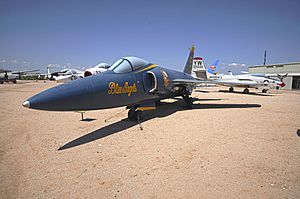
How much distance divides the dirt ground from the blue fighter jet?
102 cm

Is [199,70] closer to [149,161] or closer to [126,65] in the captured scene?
A: [126,65]

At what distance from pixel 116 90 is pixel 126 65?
1215mm

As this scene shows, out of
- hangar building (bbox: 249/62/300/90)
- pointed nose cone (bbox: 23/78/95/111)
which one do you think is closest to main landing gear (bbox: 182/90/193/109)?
pointed nose cone (bbox: 23/78/95/111)

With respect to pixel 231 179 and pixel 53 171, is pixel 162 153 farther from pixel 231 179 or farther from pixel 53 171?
pixel 53 171

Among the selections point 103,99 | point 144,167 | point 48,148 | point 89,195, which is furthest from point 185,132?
point 48,148

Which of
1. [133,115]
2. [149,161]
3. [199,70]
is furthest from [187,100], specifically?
[199,70]

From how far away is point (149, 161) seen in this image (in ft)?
11.4

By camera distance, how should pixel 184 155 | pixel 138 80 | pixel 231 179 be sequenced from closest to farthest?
pixel 231 179
pixel 184 155
pixel 138 80

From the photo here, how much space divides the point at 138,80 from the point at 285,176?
4789 millimetres

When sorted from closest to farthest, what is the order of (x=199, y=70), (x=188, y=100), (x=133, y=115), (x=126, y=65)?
1. (x=126, y=65)
2. (x=133, y=115)
3. (x=188, y=100)
4. (x=199, y=70)

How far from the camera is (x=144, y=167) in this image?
10.7 ft

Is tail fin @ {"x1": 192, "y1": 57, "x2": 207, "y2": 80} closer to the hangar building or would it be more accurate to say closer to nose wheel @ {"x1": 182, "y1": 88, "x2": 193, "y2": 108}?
nose wheel @ {"x1": 182, "y1": 88, "x2": 193, "y2": 108}

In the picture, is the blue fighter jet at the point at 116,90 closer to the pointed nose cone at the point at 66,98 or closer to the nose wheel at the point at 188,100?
the pointed nose cone at the point at 66,98

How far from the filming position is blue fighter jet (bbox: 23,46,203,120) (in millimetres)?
3783
